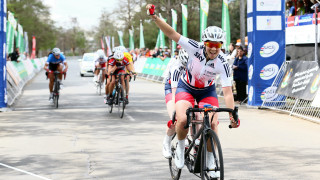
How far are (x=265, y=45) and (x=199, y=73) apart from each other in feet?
34.1

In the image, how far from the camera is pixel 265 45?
1570cm

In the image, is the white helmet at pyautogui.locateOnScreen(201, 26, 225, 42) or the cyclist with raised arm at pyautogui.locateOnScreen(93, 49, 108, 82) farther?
the cyclist with raised arm at pyautogui.locateOnScreen(93, 49, 108, 82)

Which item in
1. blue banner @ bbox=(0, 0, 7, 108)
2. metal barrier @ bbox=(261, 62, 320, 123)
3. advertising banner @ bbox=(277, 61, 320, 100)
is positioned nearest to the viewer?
advertising banner @ bbox=(277, 61, 320, 100)

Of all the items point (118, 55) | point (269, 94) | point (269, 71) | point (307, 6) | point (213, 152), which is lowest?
point (269, 94)

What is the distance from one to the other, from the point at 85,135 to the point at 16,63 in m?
17.8

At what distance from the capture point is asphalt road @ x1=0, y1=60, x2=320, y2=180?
675cm

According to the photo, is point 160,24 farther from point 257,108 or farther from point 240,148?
point 257,108

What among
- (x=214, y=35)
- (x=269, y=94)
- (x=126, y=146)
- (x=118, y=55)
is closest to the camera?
(x=214, y=35)

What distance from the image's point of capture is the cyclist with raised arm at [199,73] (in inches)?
219

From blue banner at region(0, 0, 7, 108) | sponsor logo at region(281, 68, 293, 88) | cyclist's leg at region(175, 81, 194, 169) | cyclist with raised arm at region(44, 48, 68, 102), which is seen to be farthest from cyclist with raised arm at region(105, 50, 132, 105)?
cyclist's leg at region(175, 81, 194, 169)

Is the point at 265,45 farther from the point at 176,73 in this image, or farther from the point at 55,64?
the point at 176,73

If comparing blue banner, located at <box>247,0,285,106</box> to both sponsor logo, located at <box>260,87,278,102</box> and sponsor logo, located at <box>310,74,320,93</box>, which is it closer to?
sponsor logo, located at <box>260,87,278,102</box>

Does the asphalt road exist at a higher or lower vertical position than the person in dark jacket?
lower

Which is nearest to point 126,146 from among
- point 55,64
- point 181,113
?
point 181,113
